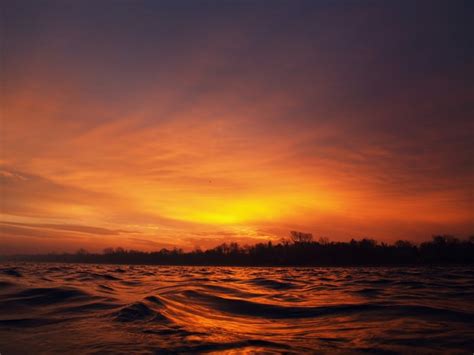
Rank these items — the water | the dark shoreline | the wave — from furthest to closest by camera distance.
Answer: the dark shoreline < the wave < the water

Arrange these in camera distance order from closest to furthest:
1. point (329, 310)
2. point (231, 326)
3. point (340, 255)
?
point (231, 326) < point (329, 310) < point (340, 255)

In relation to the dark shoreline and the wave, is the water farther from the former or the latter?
the dark shoreline

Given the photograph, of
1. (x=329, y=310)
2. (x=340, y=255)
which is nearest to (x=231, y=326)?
(x=329, y=310)

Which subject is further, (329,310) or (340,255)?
(340,255)

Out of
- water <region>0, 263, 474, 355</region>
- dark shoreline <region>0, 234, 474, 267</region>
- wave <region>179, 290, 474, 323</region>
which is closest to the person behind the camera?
water <region>0, 263, 474, 355</region>

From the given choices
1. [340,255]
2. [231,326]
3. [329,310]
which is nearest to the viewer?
[231,326]

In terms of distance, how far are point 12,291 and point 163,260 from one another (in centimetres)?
16242

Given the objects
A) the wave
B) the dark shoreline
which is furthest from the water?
the dark shoreline

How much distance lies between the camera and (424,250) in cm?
10919

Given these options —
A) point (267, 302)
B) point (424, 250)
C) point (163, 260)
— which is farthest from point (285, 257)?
point (267, 302)

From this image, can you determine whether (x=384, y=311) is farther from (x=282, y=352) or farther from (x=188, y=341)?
(x=188, y=341)

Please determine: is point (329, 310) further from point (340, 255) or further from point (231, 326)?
point (340, 255)

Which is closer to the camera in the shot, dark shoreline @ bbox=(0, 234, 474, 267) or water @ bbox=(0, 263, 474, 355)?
water @ bbox=(0, 263, 474, 355)

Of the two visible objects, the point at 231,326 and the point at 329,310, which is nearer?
the point at 231,326
